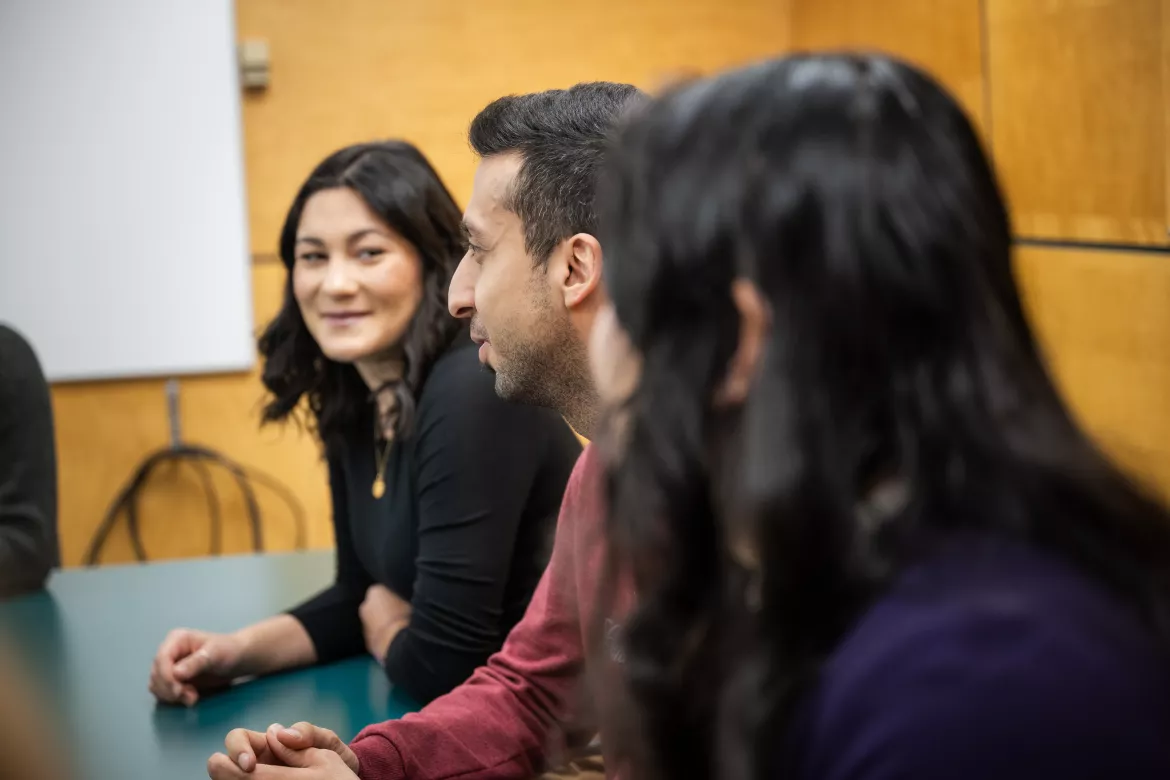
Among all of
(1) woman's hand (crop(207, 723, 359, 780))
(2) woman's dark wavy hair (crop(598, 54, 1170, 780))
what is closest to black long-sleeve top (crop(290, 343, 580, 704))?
(1) woman's hand (crop(207, 723, 359, 780))

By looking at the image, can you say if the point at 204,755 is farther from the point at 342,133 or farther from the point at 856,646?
the point at 342,133

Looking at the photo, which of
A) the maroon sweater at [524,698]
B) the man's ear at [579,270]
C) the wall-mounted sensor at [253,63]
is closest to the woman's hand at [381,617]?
the maroon sweater at [524,698]

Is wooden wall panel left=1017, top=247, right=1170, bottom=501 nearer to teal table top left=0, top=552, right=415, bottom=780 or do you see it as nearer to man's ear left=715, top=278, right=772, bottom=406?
teal table top left=0, top=552, right=415, bottom=780

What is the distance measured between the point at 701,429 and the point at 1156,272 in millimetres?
1758

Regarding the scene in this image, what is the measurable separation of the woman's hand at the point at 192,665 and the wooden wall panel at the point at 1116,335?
1.35 meters

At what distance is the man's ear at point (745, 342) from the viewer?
2.19ft

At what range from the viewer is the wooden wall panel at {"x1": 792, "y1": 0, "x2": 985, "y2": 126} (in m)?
2.84

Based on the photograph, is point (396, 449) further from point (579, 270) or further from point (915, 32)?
point (915, 32)

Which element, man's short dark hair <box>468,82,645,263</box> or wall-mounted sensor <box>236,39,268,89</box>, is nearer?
man's short dark hair <box>468,82,645,263</box>

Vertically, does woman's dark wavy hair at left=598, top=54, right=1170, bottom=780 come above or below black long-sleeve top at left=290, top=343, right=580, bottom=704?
above

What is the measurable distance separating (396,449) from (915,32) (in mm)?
2039

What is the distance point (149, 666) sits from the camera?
168 centimetres

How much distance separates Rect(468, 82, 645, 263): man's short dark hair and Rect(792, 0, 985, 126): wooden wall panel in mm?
1264

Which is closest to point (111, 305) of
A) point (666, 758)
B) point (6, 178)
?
point (6, 178)
